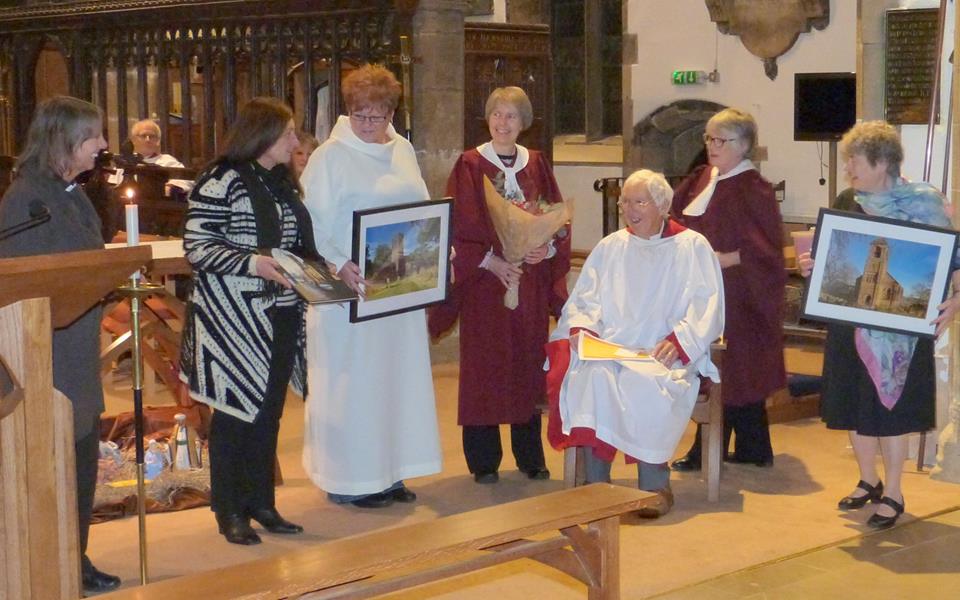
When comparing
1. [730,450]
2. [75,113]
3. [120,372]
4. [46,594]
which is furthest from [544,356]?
[120,372]

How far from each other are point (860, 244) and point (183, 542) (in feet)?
8.19

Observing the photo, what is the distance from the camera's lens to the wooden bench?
2924 millimetres

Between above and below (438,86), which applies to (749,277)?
below

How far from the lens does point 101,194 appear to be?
7.68 meters

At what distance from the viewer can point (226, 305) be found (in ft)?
14.7

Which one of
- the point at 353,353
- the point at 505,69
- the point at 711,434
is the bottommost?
the point at 711,434

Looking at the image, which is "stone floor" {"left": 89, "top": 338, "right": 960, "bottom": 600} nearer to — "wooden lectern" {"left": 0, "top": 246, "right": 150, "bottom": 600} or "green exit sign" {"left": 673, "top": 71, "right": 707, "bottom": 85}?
"wooden lectern" {"left": 0, "top": 246, "right": 150, "bottom": 600}

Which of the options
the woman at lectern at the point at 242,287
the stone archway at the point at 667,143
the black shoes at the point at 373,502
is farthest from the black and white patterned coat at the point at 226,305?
the stone archway at the point at 667,143

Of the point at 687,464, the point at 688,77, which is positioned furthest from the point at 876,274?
the point at 688,77

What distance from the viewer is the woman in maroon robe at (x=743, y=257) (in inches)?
218

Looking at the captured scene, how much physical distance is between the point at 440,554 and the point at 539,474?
2392mm

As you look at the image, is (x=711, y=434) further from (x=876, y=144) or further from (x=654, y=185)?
(x=876, y=144)

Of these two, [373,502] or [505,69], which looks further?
[505,69]

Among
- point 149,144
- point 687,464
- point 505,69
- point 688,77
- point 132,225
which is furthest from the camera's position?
point 688,77
